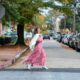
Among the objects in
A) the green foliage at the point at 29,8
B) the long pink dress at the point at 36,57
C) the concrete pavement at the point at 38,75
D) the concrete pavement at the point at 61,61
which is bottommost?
the concrete pavement at the point at 61,61

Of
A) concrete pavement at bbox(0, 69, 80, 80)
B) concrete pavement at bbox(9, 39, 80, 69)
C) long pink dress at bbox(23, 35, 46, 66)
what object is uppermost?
long pink dress at bbox(23, 35, 46, 66)

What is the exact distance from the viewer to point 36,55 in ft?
33.5

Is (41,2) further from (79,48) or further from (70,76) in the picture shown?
(70,76)

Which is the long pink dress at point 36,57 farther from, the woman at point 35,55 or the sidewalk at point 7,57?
the sidewalk at point 7,57

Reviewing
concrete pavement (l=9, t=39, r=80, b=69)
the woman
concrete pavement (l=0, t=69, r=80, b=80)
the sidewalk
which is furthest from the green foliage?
concrete pavement (l=0, t=69, r=80, b=80)

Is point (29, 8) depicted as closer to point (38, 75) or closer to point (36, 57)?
point (36, 57)

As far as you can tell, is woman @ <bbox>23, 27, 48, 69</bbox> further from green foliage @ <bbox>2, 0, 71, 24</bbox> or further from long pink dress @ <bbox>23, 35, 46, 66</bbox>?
green foliage @ <bbox>2, 0, 71, 24</bbox>

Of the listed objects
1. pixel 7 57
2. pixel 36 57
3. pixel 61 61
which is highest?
pixel 36 57

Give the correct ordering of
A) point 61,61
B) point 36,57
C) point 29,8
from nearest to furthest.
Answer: point 36,57
point 61,61
point 29,8

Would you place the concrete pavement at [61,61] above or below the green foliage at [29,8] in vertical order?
below

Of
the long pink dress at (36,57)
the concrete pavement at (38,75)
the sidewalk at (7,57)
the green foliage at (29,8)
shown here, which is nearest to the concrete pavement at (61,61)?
the sidewalk at (7,57)

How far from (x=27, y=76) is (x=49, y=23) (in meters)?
145

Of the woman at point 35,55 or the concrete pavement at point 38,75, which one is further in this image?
the woman at point 35,55

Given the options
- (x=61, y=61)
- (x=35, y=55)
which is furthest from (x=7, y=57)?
(x=35, y=55)
